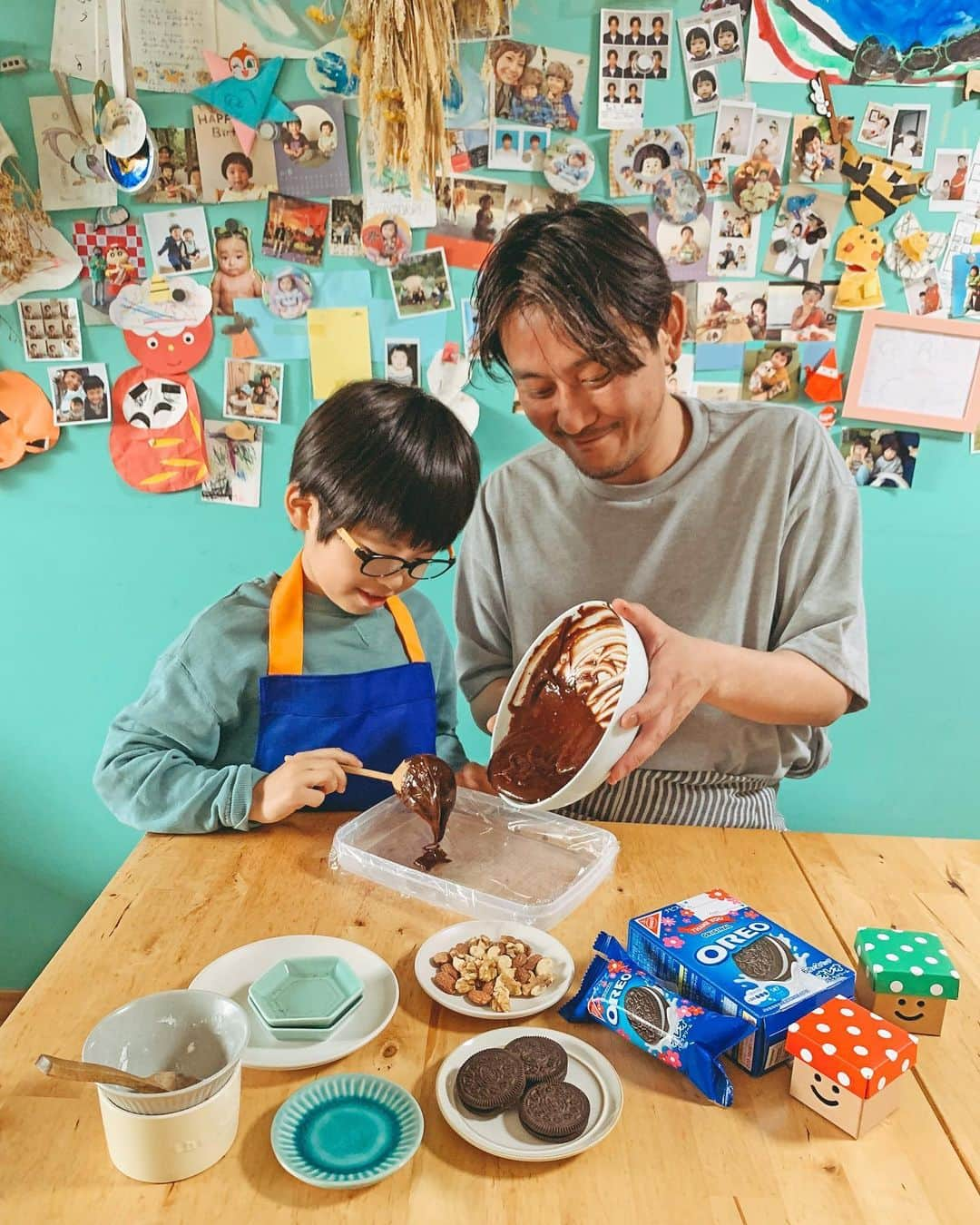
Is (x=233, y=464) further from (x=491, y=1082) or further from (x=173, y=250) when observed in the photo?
(x=491, y=1082)

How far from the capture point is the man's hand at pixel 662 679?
1223 millimetres

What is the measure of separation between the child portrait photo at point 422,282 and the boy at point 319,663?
816 mm

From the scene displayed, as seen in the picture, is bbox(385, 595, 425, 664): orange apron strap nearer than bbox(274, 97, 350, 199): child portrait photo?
Yes

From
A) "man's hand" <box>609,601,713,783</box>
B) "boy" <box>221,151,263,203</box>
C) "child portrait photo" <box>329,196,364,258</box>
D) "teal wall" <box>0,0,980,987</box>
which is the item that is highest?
"boy" <box>221,151,263,203</box>

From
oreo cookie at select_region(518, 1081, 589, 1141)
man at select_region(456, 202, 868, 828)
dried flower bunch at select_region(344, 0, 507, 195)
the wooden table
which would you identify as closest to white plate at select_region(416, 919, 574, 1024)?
the wooden table

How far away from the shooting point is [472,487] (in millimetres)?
1585

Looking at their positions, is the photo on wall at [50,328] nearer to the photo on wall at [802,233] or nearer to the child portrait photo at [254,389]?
the child portrait photo at [254,389]

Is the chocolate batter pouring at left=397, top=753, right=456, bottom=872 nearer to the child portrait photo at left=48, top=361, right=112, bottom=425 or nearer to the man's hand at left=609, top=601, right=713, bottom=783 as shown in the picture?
the man's hand at left=609, top=601, right=713, bottom=783

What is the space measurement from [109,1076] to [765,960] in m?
0.65

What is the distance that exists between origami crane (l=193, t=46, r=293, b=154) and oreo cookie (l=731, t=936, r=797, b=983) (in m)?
2.05

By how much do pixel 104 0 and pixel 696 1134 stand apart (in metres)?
2.45

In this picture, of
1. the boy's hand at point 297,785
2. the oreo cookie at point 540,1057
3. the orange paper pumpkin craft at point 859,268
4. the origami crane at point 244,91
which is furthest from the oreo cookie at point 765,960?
the origami crane at point 244,91

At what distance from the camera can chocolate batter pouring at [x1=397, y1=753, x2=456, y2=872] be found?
1363 mm

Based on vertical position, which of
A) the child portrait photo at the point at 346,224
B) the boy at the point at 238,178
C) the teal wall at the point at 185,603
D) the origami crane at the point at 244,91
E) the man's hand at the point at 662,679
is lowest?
the teal wall at the point at 185,603
